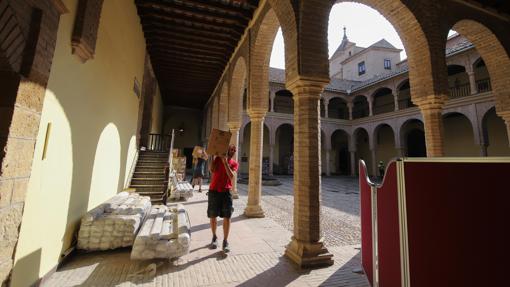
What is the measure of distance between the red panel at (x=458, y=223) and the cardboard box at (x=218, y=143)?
8.69 ft

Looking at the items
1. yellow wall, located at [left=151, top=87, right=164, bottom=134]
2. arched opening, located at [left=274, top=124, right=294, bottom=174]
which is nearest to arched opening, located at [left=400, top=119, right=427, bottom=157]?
arched opening, located at [left=274, top=124, right=294, bottom=174]

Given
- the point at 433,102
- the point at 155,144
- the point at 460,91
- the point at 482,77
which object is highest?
the point at 482,77

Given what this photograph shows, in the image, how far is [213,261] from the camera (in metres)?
3.28

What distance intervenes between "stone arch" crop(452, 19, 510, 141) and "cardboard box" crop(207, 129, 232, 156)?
291 inches

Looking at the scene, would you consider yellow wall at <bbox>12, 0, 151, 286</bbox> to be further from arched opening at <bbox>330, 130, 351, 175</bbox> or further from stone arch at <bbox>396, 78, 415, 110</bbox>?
arched opening at <bbox>330, 130, 351, 175</bbox>

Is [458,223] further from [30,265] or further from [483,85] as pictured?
[483,85]

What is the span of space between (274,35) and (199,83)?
7363mm

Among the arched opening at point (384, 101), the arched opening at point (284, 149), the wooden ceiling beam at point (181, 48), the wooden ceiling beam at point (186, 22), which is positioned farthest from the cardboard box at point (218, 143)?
the arched opening at point (384, 101)

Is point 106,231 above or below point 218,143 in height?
below

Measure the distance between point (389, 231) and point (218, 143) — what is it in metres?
2.58

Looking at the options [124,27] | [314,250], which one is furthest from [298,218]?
[124,27]

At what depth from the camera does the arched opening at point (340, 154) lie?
2625 centimetres

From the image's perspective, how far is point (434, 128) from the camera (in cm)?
515

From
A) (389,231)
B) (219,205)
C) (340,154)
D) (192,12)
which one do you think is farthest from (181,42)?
(340,154)
